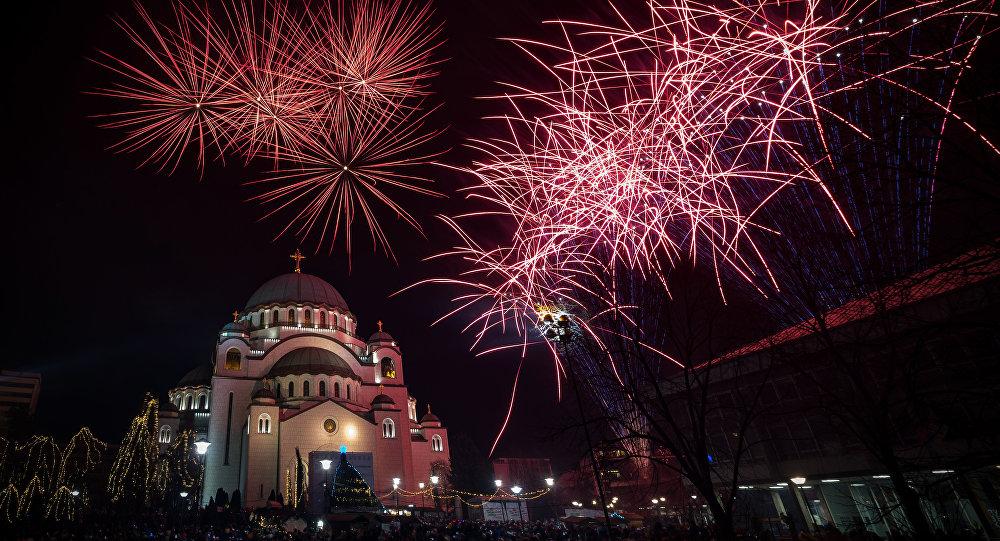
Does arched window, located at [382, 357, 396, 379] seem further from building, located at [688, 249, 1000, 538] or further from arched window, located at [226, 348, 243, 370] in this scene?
building, located at [688, 249, 1000, 538]

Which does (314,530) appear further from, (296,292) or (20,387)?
(20,387)

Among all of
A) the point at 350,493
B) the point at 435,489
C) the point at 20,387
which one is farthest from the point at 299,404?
the point at 20,387

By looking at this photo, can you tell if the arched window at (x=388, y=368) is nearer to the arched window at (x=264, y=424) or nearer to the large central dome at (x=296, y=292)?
the large central dome at (x=296, y=292)

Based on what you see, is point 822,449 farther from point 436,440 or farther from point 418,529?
point 436,440

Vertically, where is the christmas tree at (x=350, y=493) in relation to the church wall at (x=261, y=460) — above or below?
below

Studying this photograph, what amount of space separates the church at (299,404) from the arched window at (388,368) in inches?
4.1

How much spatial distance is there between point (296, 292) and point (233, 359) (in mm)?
9080

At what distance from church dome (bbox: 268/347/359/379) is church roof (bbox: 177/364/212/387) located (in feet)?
40.9

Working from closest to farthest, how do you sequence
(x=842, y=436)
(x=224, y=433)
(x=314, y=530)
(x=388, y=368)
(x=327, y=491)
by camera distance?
(x=842, y=436) → (x=314, y=530) → (x=327, y=491) → (x=224, y=433) → (x=388, y=368)

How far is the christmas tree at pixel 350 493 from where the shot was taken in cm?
2997

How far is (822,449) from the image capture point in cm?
1908

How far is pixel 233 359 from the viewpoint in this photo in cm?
4344

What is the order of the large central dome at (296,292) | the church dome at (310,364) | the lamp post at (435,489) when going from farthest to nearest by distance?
the large central dome at (296,292)
the church dome at (310,364)
the lamp post at (435,489)

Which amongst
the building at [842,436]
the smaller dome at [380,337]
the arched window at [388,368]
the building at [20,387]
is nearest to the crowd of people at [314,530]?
the building at [842,436]
